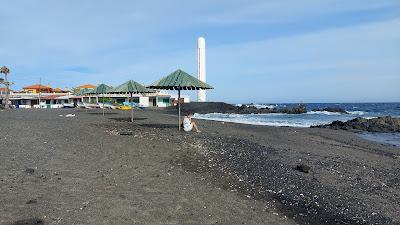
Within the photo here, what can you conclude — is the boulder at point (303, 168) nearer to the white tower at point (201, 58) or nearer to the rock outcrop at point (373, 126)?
the rock outcrop at point (373, 126)

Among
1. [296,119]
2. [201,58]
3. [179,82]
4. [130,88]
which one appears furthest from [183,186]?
[201,58]

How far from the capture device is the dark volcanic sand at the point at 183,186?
18.9ft

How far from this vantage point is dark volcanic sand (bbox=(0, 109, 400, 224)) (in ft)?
18.9

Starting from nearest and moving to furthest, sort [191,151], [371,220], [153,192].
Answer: [371,220] → [153,192] → [191,151]

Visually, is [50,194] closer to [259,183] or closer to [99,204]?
[99,204]

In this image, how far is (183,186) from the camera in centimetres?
734

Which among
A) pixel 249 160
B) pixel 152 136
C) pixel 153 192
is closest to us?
pixel 153 192

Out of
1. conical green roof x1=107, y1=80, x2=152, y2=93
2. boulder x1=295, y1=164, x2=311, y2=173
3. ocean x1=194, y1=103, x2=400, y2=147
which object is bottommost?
ocean x1=194, y1=103, x2=400, y2=147

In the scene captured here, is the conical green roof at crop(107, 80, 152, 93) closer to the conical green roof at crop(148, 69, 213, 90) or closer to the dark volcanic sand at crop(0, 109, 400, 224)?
the conical green roof at crop(148, 69, 213, 90)

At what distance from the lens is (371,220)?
6.28 m

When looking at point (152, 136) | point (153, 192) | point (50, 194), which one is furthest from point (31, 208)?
point (152, 136)

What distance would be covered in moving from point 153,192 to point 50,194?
1.78m

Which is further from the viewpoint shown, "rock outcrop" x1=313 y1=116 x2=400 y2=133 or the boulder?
"rock outcrop" x1=313 y1=116 x2=400 y2=133

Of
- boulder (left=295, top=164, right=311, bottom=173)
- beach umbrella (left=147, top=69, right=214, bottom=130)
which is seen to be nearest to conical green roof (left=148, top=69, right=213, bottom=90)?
beach umbrella (left=147, top=69, right=214, bottom=130)
